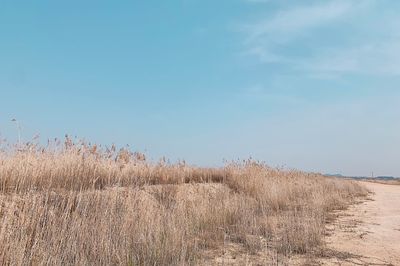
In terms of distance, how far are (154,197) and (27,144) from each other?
9.21 ft

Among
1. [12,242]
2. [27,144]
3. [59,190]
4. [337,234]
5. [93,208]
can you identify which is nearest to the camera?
[12,242]

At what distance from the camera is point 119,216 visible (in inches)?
261

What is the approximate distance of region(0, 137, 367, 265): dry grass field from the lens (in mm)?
4938

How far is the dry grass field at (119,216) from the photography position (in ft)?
16.2

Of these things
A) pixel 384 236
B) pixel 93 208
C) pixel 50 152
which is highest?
pixel 50 152

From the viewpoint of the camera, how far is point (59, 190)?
24.3 feet

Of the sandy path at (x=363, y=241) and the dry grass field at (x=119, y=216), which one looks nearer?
the dry grass field at (x=119, y=216)

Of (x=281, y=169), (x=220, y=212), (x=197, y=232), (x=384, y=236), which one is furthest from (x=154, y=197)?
(x=281, y=169)

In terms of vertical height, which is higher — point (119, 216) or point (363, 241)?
point (119, 216)

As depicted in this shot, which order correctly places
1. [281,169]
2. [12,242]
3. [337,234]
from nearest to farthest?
1. [12,242]
2. [337,234]
3. [281,169]

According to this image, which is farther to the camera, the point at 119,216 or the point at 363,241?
the point at 363,241

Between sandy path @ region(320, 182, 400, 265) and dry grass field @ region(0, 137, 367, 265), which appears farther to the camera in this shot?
sandy path @ region(320, 182, 400, 265)

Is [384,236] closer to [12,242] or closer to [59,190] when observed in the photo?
[59,190]

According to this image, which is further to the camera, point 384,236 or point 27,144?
point 384,236
